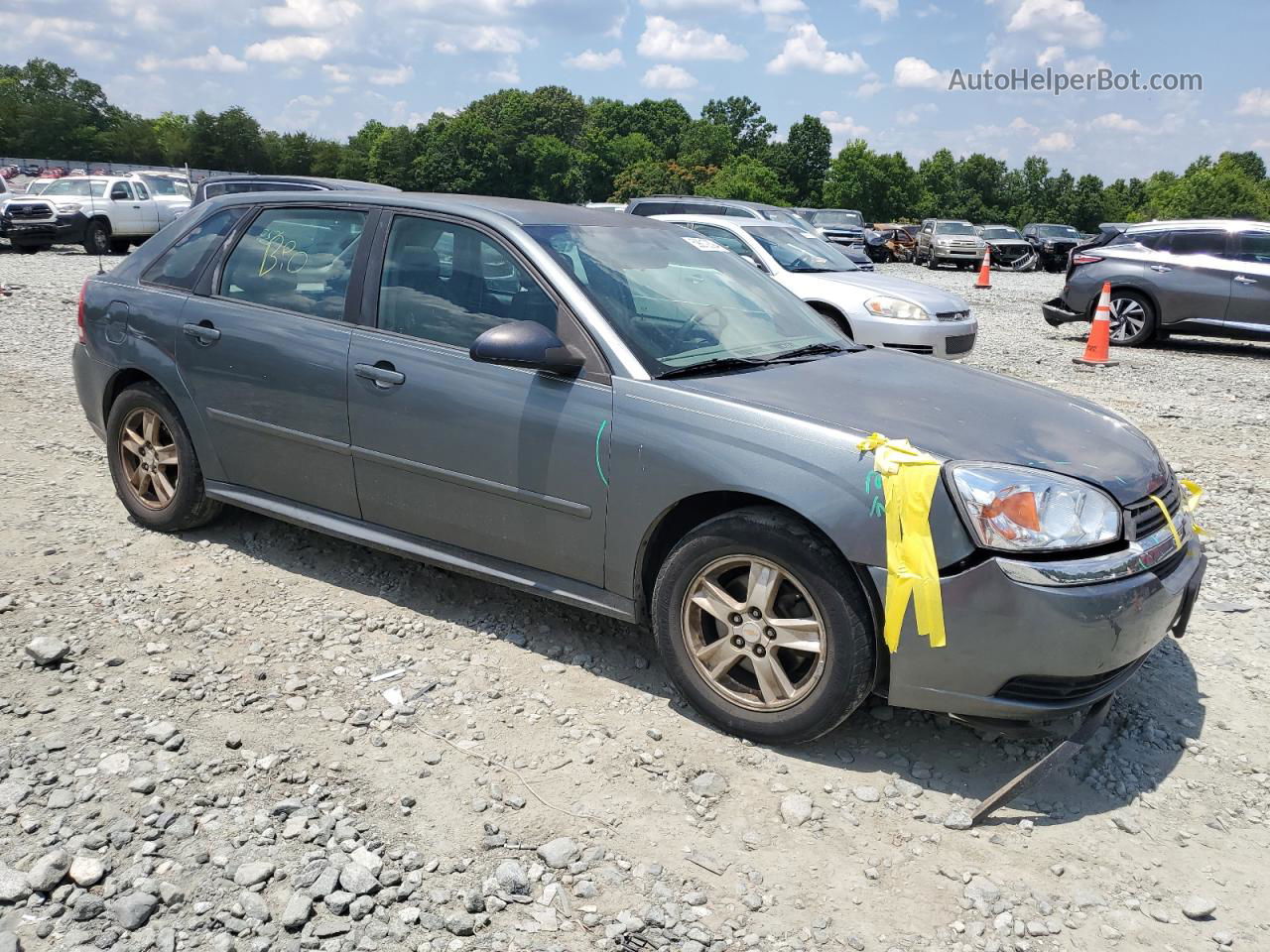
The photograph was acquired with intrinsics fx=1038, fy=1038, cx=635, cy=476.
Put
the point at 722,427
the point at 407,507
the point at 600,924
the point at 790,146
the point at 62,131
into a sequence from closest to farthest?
the point at 600,924 → the point at 722,427 → the point at 407,507 → the point at 62,131 → the point at 790,146

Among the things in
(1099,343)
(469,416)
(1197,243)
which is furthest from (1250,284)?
(469,416)

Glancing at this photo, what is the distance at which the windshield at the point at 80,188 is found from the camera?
22875 millimetres

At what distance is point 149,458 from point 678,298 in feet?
9.00

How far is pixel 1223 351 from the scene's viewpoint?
1352 centimetres

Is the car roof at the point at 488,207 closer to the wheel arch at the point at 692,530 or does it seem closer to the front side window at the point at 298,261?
the front side window at the point at 298,261

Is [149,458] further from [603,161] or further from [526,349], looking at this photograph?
[603,161]

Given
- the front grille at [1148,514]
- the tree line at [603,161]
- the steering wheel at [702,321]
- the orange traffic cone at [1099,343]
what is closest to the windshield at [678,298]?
the steering wheel at [702,321]

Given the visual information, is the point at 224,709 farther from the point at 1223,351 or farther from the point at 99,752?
the point at 1223,351

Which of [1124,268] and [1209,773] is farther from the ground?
[1124,268]

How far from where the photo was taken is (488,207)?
163 inches

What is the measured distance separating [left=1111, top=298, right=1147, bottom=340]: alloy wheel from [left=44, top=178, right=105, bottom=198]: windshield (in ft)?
68.0

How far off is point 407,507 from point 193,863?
164 centimetres

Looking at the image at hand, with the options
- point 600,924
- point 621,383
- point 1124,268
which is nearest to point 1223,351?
point 1124,268

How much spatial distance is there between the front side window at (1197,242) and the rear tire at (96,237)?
69.0 feet
